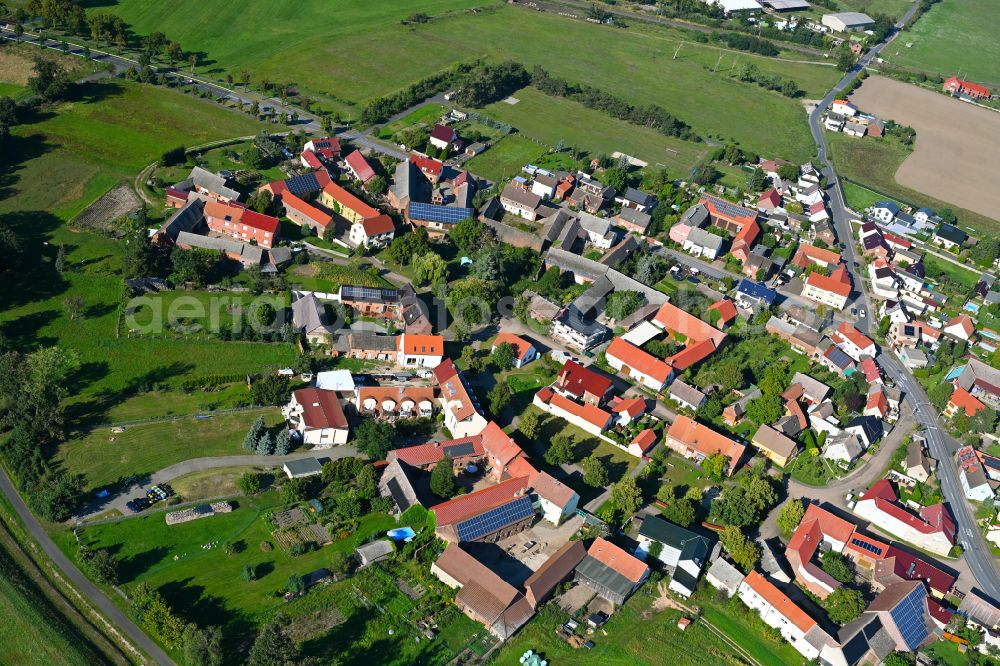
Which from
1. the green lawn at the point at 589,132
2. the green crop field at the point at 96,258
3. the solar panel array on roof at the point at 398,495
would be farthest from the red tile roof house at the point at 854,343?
the green crop field at the point at 96,258

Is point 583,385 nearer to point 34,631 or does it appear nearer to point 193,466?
point 193,466

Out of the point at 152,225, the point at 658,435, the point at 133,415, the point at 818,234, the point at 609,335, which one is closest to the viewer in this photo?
the point at 133,415

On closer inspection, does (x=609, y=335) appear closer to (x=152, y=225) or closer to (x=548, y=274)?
(x=548, y=274)

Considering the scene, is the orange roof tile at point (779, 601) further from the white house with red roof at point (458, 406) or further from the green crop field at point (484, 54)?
Answer: the green crop field at point (484, 54)

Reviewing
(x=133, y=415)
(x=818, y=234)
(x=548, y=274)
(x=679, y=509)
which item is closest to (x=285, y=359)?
(x=133, y=415)

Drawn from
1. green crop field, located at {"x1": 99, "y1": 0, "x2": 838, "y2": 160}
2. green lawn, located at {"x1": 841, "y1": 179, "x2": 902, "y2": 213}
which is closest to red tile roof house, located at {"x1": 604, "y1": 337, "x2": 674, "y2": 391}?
green lawn, located at {"x1": 841, "y1": 179, "x2": 902, "y2": 213}

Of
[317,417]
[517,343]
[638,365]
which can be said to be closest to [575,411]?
[638,365]
